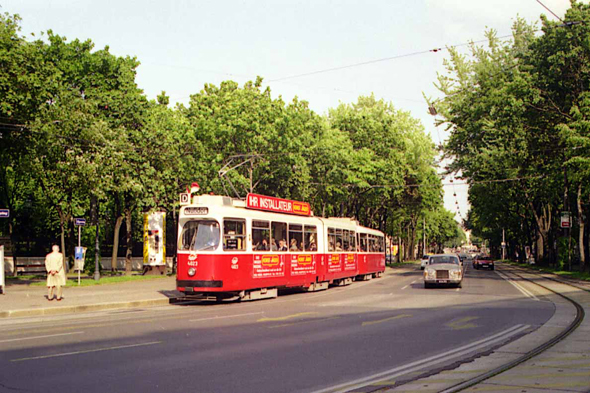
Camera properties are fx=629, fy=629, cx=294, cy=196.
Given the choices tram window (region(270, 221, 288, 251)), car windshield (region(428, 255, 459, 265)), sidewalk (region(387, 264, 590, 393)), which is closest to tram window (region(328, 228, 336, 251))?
car windshield (region(428, 255, 459, 265))

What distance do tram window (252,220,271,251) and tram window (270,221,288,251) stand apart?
0.37m

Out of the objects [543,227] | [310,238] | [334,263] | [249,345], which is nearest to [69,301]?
[310,238]

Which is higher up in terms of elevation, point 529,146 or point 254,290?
point 529,146

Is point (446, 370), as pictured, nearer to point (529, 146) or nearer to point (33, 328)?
point (33, 328)

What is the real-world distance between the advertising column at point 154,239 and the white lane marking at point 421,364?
2942 centimetres

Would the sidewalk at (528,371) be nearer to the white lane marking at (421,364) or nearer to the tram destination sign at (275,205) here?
the white lane marking at (421,364)

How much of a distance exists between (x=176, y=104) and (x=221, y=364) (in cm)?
4497

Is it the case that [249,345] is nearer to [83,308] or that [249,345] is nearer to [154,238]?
[83,308]

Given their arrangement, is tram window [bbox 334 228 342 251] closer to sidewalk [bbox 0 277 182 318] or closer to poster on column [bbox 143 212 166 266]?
sidewalk [bbox 0 277 182 318]

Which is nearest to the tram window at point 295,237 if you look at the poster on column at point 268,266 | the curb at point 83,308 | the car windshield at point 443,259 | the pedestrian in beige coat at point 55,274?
the poster on column at point 268,266

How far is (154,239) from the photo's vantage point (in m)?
40.1

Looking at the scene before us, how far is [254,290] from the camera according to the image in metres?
22.9

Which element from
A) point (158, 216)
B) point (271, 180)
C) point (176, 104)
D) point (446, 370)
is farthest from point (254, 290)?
point (176, 104)

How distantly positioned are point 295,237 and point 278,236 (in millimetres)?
1544
